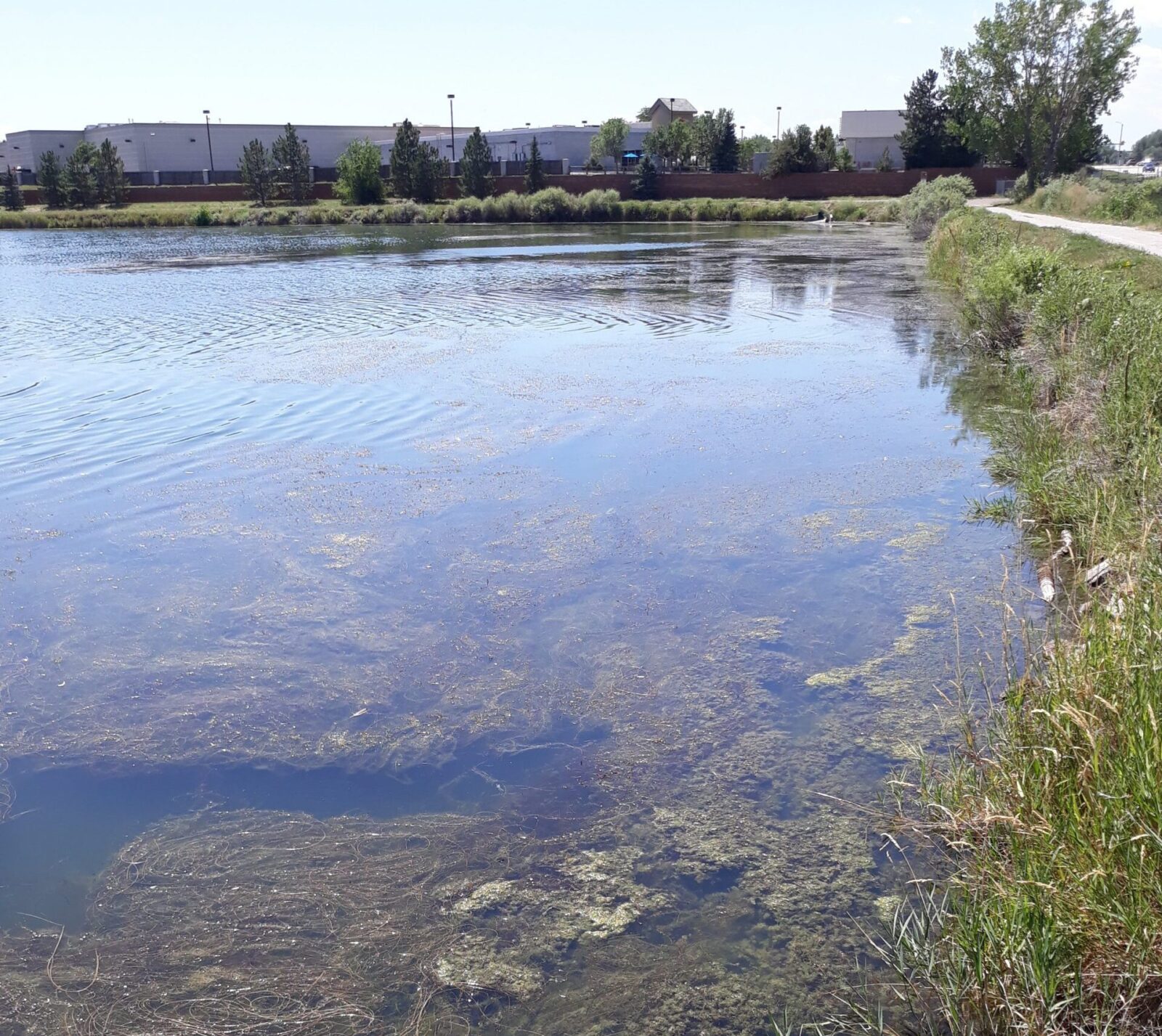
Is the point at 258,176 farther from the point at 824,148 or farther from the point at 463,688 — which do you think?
the point at 463,688

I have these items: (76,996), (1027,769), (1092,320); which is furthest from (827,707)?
(1092,320)

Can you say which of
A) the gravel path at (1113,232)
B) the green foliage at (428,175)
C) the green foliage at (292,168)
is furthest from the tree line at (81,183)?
the gravel path at (1113,232)

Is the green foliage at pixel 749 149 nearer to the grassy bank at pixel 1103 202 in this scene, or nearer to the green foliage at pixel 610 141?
the green foliage at pixel 610 141

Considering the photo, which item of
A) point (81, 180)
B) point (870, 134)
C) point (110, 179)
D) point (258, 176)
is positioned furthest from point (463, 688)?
point (870, 134)

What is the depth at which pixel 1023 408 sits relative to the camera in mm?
10070

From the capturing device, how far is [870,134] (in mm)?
75000

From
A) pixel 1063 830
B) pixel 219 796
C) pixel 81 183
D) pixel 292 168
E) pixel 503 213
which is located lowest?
pixel 219 796

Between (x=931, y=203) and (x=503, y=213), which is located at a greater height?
(x=503, y=213)

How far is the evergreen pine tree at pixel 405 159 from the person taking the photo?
63000 millimetres

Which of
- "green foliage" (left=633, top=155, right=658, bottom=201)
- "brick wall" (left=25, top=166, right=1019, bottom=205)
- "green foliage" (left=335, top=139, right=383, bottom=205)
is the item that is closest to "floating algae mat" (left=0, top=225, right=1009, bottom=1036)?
"brick wall" (left=25, top=166, right=1019, bottom=205)

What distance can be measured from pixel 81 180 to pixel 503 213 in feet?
A: 101

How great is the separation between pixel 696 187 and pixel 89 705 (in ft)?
197

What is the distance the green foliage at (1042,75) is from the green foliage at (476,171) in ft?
84.8

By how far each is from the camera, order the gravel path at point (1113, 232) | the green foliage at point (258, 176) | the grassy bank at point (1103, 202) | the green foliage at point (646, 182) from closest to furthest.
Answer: the gravel path at point (1113, 232) → the grassy bank at point (1103, 202) → the green foliage at point (646, 182) → the green foliage at point (258, 176)
